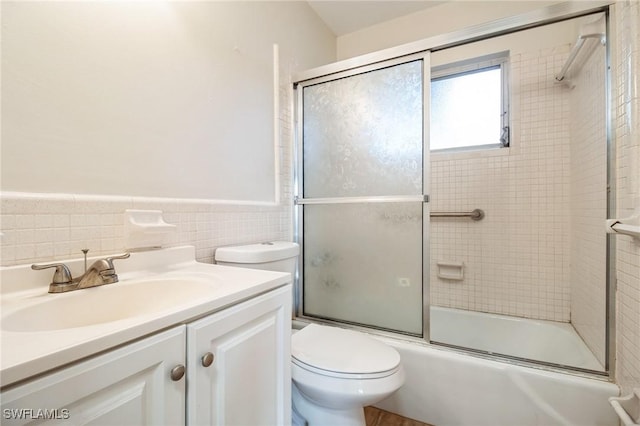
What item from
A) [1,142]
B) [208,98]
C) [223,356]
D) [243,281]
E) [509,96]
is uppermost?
[509,96]

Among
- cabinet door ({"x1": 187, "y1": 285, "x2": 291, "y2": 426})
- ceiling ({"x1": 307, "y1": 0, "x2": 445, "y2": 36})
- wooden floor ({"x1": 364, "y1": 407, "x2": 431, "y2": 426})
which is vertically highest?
ceiling ({"x1": 307, "y1": 0, "x2": 445, "y2": 36})

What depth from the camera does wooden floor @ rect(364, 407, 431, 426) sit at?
54.8 inches

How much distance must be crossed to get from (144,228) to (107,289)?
0.23m

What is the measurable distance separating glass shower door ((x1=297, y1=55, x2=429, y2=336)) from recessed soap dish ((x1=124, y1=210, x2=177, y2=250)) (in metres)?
0.98

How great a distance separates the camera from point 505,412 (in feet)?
4.08

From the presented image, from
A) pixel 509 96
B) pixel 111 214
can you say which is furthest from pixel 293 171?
pixel 509 96

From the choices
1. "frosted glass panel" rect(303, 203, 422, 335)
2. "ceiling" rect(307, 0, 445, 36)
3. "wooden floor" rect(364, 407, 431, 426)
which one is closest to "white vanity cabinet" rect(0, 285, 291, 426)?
"wooden floor" rect(364, 407, 431, 426)

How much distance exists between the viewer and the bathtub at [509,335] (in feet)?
5.44

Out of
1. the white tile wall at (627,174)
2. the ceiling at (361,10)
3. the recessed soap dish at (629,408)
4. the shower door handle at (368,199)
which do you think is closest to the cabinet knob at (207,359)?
the shower door handle at (368,199)

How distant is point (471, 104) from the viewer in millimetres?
2166

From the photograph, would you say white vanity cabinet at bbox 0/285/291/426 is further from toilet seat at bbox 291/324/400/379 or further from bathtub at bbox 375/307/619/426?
bathtub at bbox 375/307/619/426

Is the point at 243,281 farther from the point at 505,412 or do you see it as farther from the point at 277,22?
the point at 277,22

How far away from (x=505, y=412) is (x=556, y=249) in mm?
1174

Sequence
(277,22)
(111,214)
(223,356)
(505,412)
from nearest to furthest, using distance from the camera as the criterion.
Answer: (223,356), (111,214), (505,412), (277,22)
